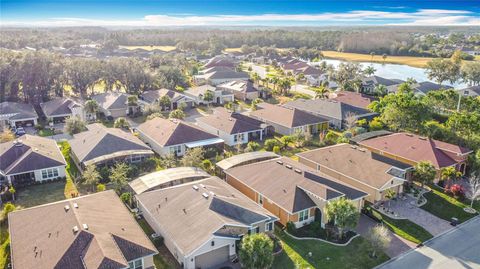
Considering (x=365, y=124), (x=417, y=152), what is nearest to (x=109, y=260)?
(x=417, y=152)

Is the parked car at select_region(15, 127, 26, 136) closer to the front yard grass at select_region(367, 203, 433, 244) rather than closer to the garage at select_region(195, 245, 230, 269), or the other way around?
the garage at select_region(195, 245, 230, 269)

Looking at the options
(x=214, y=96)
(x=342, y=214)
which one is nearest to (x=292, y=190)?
(x=342, y=214)

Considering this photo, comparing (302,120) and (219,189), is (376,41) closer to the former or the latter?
(302,120)

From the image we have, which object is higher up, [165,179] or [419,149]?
[419,149]

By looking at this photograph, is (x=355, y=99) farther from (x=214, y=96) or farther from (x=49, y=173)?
(x=49, y=173)

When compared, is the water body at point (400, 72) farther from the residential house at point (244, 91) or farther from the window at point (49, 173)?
the window at point (49, 173)

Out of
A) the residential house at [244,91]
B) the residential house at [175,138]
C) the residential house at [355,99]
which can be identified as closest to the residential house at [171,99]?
the residential house at [244,91]
